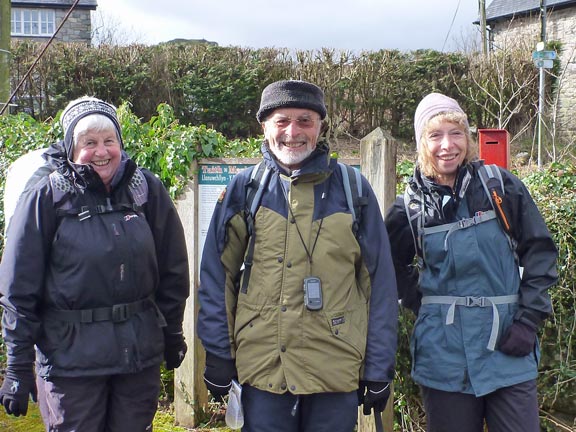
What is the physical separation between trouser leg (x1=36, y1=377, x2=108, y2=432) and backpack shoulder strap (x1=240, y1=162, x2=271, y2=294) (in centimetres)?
79

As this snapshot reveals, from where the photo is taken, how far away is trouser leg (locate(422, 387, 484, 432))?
8.89 feet

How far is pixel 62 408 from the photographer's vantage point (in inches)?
106

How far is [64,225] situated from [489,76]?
1525 cm

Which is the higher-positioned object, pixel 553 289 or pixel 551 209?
pixel 551 209

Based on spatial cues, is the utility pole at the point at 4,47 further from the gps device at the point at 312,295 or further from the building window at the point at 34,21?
the building window at the point at 34,21

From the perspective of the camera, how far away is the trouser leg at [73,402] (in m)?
2.70

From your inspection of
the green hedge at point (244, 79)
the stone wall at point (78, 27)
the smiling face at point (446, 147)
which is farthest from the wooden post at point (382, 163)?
the stone wall at point (78, 27)

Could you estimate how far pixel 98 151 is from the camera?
2.77m

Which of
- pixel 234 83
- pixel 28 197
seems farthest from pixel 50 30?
pixel 28 197

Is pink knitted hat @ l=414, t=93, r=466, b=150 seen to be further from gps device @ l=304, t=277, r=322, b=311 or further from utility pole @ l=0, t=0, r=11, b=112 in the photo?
utility pole @ l=0, t=0, r=11, b=112

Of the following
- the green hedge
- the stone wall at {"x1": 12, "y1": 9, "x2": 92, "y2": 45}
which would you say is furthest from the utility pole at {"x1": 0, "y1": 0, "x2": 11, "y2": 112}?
the stone wall at {"x1": 12, "y1": 9, "x2": 92, "y2": 45}

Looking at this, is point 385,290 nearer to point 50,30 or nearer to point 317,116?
point 317,116

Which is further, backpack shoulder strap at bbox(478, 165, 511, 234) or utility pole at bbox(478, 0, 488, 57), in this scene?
utility pole at bbox(478, 0, 488, 57)

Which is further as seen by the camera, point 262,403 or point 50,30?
point 50,30
